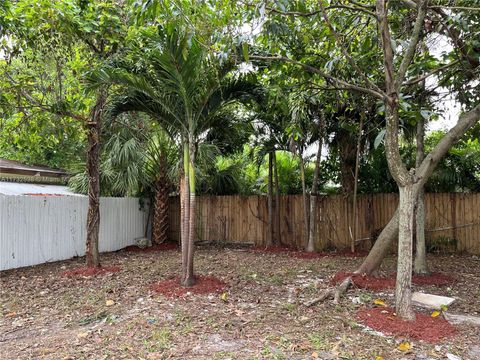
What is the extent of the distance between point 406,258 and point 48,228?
737cm

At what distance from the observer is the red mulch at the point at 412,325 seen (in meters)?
4.07

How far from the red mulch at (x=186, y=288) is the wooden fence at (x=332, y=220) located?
505 centimetres

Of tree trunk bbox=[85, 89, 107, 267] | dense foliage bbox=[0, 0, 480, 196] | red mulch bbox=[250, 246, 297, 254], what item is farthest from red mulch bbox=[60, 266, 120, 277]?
red mulch bbox=[250, 246, 297, 254]

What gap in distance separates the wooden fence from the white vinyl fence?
2.50 m

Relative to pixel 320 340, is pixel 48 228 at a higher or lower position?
higher

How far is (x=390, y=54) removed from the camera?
4.43 meters

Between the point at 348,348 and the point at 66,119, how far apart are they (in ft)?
21.5

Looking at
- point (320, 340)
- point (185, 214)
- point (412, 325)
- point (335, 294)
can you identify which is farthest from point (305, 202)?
point (320, 340)

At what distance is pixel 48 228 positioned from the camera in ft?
27.8

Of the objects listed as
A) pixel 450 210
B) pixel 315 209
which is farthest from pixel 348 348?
pixel 450 210

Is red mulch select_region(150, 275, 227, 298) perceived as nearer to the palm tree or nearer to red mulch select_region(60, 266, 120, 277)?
the palm tree

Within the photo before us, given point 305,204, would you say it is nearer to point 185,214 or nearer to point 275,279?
point 275,279

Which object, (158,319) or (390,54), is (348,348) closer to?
(158,319)

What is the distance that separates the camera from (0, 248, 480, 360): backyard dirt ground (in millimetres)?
3760
